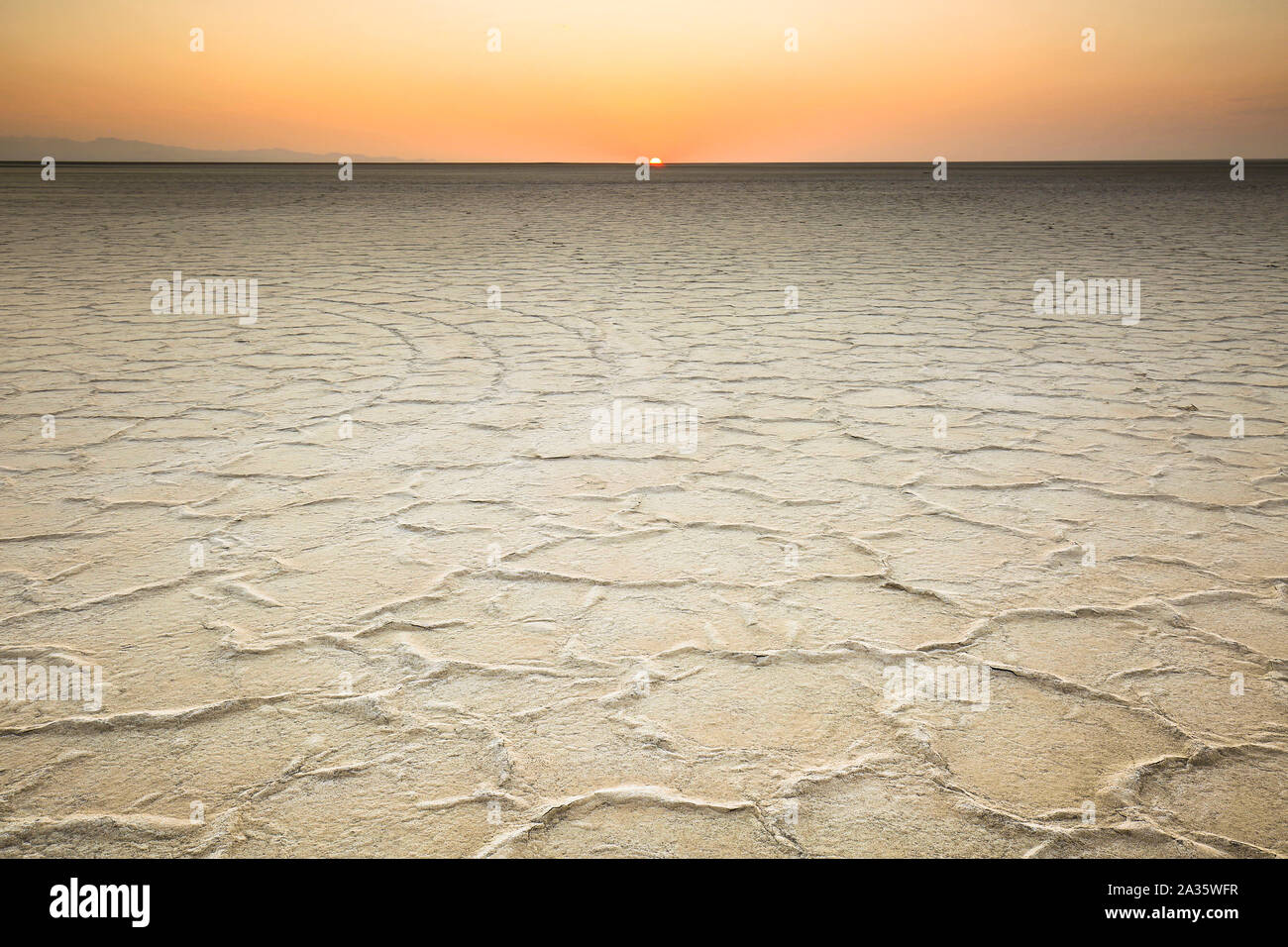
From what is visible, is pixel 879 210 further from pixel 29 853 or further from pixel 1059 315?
pixel 29 853

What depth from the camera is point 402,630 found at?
161 centimetres

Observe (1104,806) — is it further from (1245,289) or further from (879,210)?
(879,210)

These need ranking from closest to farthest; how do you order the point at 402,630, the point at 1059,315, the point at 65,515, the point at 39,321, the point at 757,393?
1. the point at 402,630
2. the point at 65,515
3. the point at 757,393
4. the point at 39,321
5. the point at 1059,315

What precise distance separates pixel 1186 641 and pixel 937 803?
2.23 feet

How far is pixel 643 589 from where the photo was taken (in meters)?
1.78

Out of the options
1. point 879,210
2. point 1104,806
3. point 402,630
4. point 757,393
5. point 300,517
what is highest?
point 879,210

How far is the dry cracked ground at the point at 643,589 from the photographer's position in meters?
1.17

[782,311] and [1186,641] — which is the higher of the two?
[782,311]

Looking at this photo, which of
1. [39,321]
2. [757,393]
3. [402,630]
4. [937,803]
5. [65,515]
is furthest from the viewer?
[39,321]

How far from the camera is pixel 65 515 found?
2.09 metres

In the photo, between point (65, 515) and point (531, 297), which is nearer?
point (65, 515)

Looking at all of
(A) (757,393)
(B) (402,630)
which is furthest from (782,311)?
(B) (402,630)

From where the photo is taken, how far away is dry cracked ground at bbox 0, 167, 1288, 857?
117 cm

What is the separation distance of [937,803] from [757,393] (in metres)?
2.18
